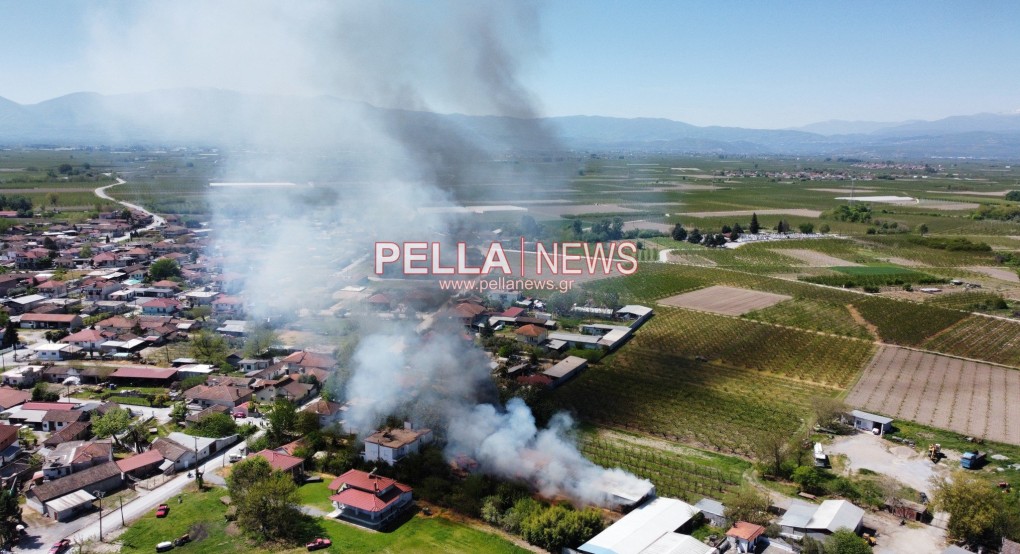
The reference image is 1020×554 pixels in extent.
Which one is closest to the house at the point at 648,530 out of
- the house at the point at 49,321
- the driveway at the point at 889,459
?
the driveway at the point at 889,459

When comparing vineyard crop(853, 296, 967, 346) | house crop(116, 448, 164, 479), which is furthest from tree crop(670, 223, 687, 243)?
house crop(116, 448, 164, 479)

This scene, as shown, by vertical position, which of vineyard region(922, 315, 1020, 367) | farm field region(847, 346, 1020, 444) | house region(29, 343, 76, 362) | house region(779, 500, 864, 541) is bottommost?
farm field region(847, 346, 1020, 444)

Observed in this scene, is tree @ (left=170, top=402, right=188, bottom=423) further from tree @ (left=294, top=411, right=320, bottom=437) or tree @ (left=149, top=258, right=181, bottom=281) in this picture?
tree @ (left=149, top=258, right=181, bottom=281)

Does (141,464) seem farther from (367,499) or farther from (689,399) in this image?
(689,399)

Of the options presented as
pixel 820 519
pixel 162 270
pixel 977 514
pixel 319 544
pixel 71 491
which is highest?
pixel 162 270

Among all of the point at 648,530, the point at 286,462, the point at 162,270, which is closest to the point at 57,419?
the point at 286,462

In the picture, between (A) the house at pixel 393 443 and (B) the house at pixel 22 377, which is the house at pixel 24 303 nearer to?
(B) the house at pixel 22 377
